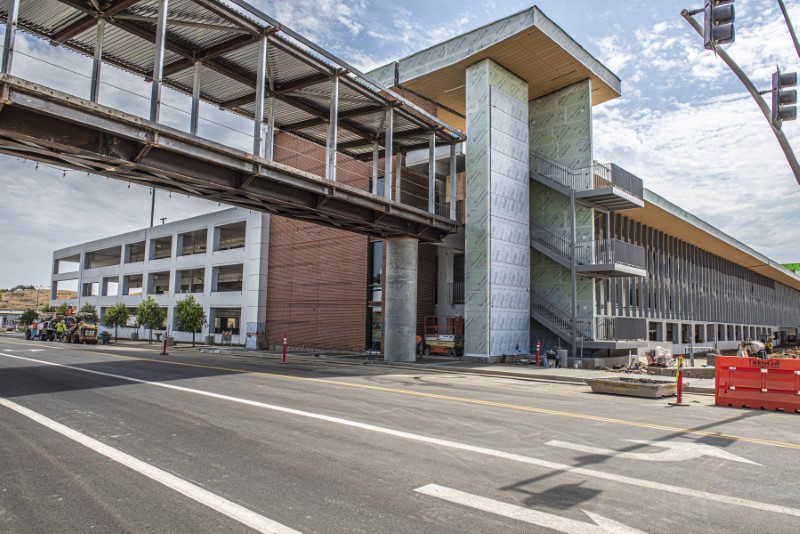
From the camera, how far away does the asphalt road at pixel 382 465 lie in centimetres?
459

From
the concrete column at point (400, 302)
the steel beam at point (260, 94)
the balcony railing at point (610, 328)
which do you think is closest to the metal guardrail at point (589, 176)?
the balcony railing at point (610, 328)

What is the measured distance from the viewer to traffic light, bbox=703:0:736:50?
8.65m

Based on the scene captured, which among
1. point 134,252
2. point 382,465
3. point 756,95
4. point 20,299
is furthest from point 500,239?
point 20,299

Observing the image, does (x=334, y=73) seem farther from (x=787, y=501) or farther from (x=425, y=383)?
(x=787, y=501)

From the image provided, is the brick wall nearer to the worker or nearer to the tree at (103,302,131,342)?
the worker

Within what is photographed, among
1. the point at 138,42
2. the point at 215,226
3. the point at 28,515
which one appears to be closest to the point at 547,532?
the point at 28,515

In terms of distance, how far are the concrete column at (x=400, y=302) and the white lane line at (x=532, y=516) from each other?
65.4ft

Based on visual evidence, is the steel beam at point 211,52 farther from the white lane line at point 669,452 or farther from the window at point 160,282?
the window at point 160,282

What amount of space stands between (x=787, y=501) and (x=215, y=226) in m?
44.2

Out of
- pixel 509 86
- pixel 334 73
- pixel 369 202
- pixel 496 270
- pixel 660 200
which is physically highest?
pixel 509 86

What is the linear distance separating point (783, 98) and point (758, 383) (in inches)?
260

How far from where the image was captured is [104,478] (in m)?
5.59

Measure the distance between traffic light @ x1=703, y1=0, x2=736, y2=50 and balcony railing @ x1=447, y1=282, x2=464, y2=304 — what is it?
23.3 meters

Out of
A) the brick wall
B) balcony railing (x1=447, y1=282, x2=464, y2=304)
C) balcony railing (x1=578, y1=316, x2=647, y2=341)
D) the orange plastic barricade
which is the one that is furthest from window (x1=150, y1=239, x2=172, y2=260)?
the orange plastic barricade
